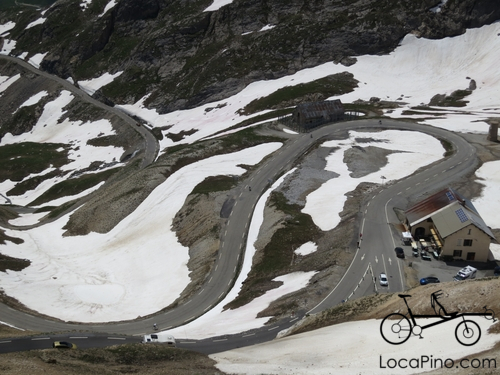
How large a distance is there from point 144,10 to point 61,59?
130 feet

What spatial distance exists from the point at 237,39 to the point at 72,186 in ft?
259

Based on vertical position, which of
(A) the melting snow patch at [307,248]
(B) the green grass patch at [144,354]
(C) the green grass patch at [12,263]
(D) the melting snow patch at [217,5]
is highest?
(D) the melting snow patch at [217,5]

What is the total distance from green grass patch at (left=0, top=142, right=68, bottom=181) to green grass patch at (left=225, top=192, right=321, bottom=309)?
92.3 m

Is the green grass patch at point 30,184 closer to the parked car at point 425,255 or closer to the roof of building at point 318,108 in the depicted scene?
the roof of building at point 318,108

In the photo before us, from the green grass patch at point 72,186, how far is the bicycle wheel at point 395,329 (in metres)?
94.2

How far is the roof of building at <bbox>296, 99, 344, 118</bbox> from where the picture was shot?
367 ft

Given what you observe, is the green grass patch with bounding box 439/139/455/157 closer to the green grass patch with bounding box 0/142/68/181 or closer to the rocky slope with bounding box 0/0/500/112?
the rocky slope with bounding box 0/0/500/112

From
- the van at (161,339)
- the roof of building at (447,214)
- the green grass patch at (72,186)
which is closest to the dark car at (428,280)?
the roof of building at (447,214)

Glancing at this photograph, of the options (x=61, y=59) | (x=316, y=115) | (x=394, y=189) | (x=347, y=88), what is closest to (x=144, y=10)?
(x=61, y=59)

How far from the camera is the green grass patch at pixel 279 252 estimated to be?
187 feet

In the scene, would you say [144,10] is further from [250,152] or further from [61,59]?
[250,152]

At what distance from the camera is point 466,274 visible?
50.8 m

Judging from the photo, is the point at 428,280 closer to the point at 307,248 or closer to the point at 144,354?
the point at 307,248

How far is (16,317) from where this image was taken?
57188 mm
